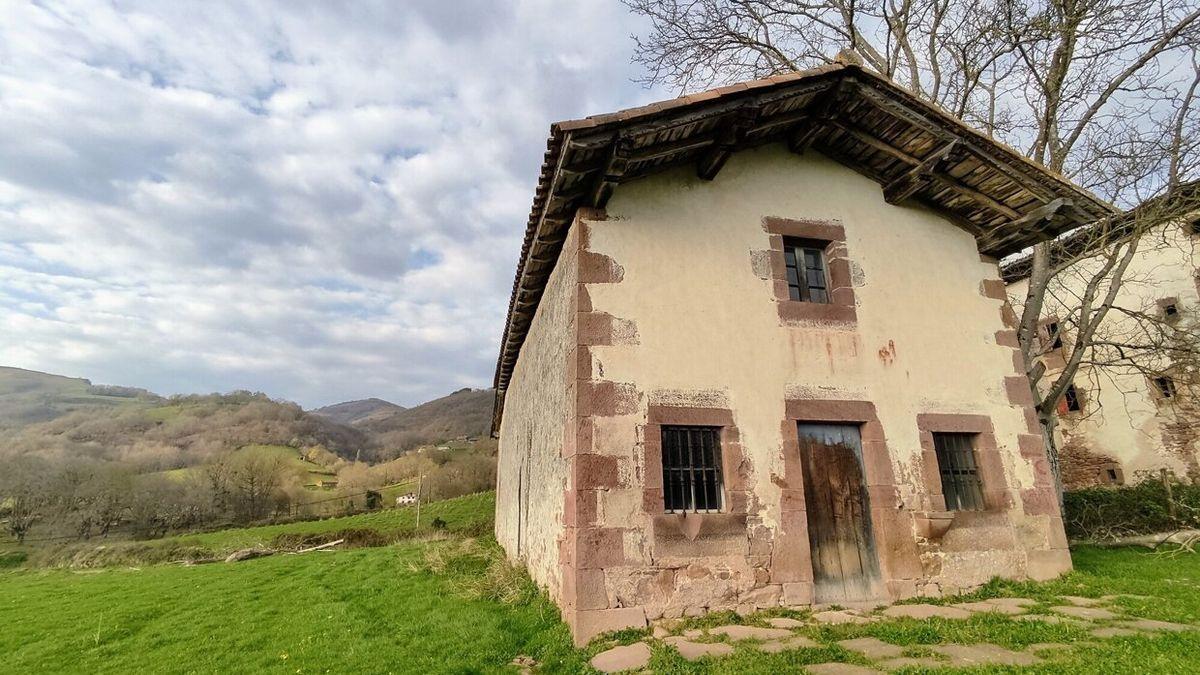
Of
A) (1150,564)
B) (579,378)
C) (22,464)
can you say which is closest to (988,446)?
(1150,564)

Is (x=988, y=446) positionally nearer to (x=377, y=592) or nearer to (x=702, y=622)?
(x=702, y=622)

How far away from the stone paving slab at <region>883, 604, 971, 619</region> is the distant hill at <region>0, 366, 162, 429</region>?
117m

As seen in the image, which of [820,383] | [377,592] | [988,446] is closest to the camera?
[820,383]

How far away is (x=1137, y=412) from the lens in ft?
59.1

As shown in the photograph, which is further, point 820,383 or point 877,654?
point 820,383

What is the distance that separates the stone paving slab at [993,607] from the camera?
568cm

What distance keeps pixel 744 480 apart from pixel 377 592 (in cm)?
695

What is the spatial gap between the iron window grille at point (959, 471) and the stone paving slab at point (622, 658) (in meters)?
4.69

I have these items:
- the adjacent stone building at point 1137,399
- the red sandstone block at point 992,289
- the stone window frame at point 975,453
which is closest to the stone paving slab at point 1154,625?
the stone window frame at point 975,453

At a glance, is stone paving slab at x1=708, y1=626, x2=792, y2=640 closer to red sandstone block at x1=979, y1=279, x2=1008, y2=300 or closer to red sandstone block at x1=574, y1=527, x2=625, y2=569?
red sandstone block at x1=574, y1=527, x2=625, y2=569

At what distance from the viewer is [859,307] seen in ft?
24.3

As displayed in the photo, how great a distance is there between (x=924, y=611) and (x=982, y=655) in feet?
4.95

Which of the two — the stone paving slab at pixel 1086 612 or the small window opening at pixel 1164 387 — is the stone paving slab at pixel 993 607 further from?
the small window opening at pixel 1164 387

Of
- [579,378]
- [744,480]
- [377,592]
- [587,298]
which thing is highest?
[587,298]
